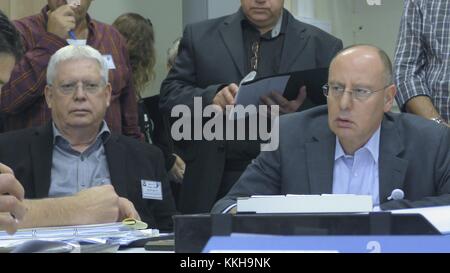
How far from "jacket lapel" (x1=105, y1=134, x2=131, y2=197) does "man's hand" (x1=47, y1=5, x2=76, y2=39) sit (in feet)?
2.20

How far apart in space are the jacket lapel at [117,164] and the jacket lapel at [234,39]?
74 centimetres

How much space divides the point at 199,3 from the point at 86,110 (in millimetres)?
2276

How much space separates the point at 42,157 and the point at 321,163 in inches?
52.6

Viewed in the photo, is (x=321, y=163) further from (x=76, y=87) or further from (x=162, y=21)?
(x=162, y=21)

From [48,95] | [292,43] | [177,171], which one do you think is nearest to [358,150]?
[292,43]

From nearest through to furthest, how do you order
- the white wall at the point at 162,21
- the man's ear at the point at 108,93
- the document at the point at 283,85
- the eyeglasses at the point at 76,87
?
1. the document at the point at 283,85
2. the eyeglasses at the point at 76,87
3. the man's ear at the point at 108,93
4. the white wall at the point at 162,21

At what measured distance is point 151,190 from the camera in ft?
12.6

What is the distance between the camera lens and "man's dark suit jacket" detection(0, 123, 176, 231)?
3.71 m

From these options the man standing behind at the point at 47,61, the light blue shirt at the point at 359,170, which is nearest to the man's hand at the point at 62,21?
the man standing behind at the point at 47,61

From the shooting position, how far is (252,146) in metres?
4.04

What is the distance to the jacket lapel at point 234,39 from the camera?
13.7 feet

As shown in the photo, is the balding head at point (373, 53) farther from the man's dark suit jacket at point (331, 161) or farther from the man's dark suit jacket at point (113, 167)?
the man's dark suit jacket at point (113, 167)

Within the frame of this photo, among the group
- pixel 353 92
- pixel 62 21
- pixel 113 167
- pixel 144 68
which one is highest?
pixel 62 21

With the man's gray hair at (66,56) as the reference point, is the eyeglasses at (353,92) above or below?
below
